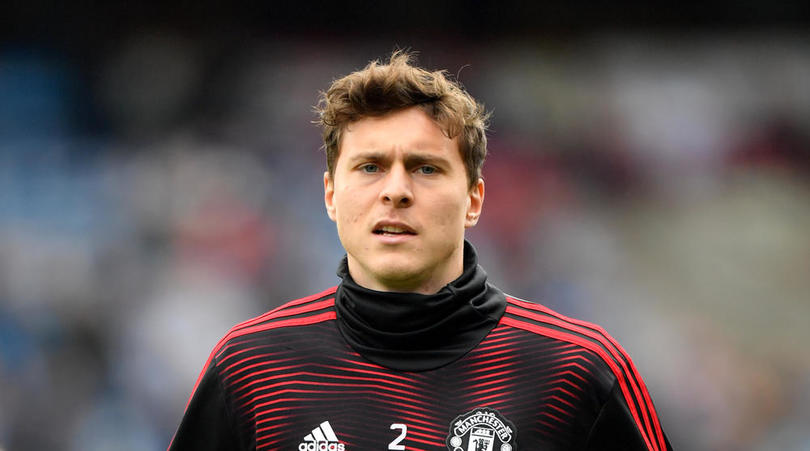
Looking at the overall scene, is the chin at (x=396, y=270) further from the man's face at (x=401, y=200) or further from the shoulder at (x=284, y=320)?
the shoulder at (x=284, y=320)

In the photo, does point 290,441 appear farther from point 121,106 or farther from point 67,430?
point 121,106

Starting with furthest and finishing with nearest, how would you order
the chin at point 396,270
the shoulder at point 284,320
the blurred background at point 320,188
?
the blurred background at point 320,188 < the shoulder at point 284,320 < the chin at point 396,270

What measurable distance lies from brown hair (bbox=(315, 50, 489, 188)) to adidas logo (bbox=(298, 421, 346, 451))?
0.76m

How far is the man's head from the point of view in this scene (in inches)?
106

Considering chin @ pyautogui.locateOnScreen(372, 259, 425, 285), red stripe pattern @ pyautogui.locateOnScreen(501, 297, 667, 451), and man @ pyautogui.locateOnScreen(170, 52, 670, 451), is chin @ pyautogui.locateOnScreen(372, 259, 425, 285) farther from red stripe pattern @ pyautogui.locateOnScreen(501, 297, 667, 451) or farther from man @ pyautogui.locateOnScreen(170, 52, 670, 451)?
red stripe pattern @ pyautogui.locateOnScreen(501, 297, 667, 451)

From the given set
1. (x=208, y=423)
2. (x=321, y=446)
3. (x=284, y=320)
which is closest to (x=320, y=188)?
(x=284, y=320)

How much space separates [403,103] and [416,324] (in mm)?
631

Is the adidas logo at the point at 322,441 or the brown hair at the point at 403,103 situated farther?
the brown hair at the point at 403,103

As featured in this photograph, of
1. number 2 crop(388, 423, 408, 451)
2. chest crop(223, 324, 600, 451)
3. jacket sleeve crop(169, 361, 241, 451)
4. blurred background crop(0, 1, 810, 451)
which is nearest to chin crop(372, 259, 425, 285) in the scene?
chest crop(223, 324, 600, 451)

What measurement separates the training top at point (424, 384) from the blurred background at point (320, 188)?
463 centimetres

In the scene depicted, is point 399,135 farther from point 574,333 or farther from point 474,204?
point 574,333

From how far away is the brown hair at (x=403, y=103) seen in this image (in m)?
2.77

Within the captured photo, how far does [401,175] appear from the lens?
2.70 m

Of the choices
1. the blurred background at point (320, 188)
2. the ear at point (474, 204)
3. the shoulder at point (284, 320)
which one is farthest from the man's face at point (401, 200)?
the blurred background at point (320, 188)
